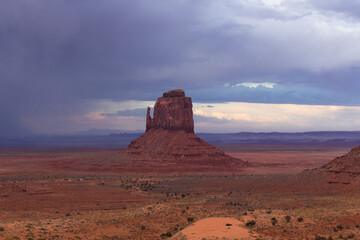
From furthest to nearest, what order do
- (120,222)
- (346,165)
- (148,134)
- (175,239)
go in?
1. (148,134)
2. (346,165)
3. (120,222)
4. (175,239)

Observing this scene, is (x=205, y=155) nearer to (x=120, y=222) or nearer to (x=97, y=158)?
(x=97, y=158)

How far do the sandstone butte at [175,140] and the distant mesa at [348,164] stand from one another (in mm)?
41367

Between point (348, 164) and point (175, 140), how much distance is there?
5343 centimetres

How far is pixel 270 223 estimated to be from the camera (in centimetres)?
2478

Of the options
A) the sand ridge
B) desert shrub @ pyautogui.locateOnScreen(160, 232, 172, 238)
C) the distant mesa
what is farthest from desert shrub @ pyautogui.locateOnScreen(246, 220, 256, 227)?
the distant mesa

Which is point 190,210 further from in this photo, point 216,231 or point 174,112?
point 174,112

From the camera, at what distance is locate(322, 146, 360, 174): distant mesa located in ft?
147

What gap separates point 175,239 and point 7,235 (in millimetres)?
9672

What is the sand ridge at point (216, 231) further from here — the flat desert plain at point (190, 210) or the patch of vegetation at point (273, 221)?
the patch of vegetation at point (273, 221)

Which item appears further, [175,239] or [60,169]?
[60,169]

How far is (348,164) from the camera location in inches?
1818

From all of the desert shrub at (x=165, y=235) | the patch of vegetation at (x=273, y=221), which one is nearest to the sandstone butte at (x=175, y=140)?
the patch of vegetation at (x=273, y=221)

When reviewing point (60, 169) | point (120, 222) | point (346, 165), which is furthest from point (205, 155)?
point (120, 222)

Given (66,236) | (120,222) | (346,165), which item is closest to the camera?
(66,236)
